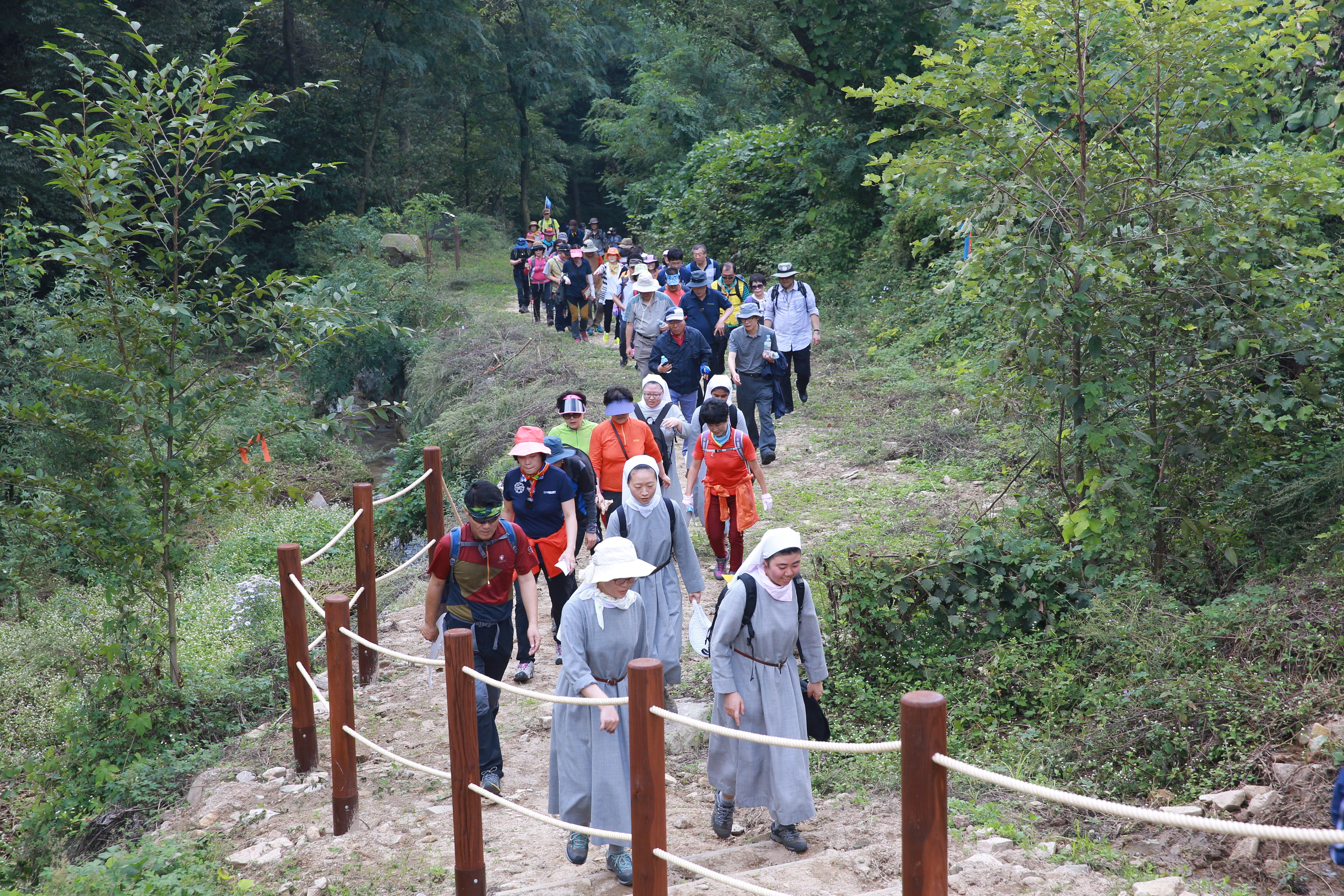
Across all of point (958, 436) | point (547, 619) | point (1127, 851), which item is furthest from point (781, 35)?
point (1127, 851)

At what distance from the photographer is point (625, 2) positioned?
84.9 feet

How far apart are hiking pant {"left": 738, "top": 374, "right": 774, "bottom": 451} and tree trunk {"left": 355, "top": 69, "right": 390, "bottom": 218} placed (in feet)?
83.0

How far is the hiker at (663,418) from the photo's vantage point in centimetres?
843

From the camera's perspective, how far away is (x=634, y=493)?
616 cm

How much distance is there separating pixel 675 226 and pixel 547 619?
18580 mm

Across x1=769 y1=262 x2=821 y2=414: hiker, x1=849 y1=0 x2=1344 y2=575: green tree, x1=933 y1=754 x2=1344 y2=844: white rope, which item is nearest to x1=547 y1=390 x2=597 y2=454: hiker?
x1=849 y1=0 x2=1344 y2=575: green tree

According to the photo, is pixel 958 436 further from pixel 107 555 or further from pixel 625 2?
pixel 625 2

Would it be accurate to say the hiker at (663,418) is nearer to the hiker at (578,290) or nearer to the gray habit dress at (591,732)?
the gray habit dress at (591,732)

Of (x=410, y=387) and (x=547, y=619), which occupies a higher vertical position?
(x=410, y=387)

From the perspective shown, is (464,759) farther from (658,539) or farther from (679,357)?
(679,357)

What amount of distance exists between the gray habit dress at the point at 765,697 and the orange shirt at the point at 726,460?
107 inches

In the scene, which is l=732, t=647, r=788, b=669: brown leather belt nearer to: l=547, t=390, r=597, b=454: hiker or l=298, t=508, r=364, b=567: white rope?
l=298, t=508, r=364, b=567: white rope

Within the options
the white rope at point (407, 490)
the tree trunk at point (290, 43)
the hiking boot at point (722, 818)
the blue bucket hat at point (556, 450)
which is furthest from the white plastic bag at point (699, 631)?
the tree trunk at point (290, 43)

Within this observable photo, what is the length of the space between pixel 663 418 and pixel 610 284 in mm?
10457
